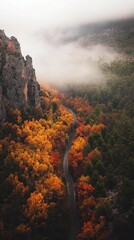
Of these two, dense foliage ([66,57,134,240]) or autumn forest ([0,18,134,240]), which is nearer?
dense foliage ([66,57,134,240])

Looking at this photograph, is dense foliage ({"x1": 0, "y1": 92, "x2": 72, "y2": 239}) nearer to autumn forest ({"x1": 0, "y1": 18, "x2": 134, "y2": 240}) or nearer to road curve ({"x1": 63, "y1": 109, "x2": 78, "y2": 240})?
autumn forest ({"x1": 0, "y1": 18, "x2": 134, "y2": 240})

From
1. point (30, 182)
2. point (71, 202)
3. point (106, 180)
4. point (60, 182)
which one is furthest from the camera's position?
point (60, 182)

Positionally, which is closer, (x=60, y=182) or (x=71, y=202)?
(x=71, y=202)

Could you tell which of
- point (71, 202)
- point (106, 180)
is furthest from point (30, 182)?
point (106, 180)

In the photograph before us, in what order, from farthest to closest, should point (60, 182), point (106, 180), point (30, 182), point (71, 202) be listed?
point (60, 182)
point (30, 182)
point (71, 202)
point (106, 180)

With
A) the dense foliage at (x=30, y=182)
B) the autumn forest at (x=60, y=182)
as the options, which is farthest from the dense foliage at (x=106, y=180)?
the dense foliage at (x=30, y=182)

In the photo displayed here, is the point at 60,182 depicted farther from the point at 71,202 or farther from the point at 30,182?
the point at 30,182

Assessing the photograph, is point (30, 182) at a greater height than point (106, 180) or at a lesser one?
greater

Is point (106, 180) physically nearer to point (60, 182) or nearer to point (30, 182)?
point (60, 182)

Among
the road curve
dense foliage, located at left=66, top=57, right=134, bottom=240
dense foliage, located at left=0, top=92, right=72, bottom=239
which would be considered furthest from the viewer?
the road curve

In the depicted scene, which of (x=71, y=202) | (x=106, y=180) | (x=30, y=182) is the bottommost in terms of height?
(x=71, y=202)

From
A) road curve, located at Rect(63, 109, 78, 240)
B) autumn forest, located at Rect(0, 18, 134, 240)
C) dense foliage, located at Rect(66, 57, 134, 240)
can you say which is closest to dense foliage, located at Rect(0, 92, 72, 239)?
autumn forest, located at Rect(0, 18, 134, 240)

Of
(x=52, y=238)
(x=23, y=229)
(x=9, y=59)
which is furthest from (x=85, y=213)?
(x=9, y=59)
